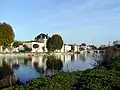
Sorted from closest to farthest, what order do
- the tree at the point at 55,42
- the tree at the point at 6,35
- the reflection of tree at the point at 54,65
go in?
the reflection of tree at the point at 54,65 < the tree at the point at 6,35 < the tree at the point at 55,42

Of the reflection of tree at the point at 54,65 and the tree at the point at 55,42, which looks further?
the tree at the point at 55,42

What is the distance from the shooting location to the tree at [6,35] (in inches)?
3317

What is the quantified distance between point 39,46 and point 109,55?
121 meters

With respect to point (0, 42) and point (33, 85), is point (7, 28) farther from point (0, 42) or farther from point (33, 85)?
point (33, 85)

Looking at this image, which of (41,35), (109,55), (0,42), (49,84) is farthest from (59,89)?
(41,35)

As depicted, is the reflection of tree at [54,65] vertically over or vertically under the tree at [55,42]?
under

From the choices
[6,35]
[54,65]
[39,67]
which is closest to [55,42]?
[6,35]

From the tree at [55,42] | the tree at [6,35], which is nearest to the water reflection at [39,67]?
the tree at [6,35]

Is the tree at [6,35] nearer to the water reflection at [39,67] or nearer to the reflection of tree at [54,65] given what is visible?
the water reflection at [39,67]

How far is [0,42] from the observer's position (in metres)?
82.4

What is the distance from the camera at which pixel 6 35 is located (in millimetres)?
86188

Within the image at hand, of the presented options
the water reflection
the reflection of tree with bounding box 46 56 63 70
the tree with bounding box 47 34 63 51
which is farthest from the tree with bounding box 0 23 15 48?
the tree with bounding box 47 34 63 51

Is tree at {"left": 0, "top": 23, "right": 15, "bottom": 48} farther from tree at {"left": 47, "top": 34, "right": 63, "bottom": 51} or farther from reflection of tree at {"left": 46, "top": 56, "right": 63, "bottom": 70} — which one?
tree at {"left": 47, "top": 34, "right": 63, "bottom": 51}

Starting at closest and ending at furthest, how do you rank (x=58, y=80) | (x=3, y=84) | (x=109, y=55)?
(x=58, y=80) → (x=3, y=84) → (x=109, y=55)
